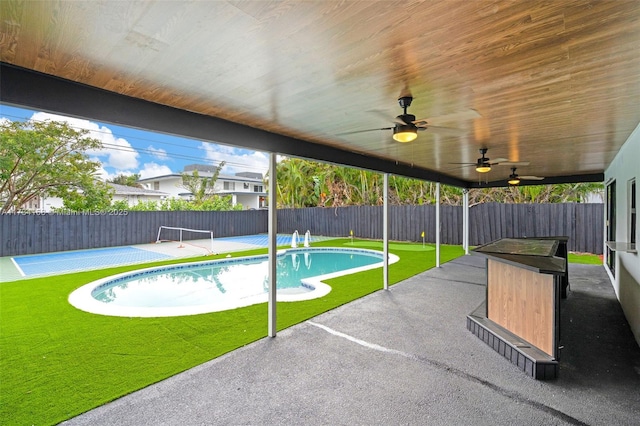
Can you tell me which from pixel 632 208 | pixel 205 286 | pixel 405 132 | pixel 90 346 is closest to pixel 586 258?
pixel 632 208

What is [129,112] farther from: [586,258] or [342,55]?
[586,258]

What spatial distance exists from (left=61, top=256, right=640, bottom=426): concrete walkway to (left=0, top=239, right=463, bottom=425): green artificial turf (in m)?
0.26

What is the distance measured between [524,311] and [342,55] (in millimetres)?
3252

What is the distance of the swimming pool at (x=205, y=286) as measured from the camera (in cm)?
498

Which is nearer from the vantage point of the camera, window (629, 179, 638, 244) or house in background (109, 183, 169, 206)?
window (629, 179, 638, 244)

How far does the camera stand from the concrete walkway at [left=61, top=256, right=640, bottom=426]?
7.71 feet

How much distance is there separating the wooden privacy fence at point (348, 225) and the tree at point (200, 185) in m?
4.35

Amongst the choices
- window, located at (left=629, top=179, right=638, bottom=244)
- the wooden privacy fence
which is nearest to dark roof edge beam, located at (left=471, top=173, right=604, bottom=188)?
the wooden privacy fence

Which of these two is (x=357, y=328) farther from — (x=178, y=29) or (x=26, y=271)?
(x=26, y=271)

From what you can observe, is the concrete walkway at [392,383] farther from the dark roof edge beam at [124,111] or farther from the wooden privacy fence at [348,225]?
the wooden privacy fence at [348,225]

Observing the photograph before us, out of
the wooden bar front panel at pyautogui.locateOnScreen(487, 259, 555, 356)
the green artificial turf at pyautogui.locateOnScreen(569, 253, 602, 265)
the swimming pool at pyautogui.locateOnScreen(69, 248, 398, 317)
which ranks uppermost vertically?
the wooden bar front panel at pyautogui.locateOnScreen(487, 259, 555, 356)

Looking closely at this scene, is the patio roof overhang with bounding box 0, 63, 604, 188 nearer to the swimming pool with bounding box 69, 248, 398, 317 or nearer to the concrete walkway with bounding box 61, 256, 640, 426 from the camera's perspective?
the concrete walkway with bounding box 61, 256, 640, 426

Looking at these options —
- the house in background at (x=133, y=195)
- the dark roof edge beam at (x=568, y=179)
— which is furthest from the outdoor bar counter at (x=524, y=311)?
the house in background at (x=133, y=195)

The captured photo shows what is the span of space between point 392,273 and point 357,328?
360 cm
